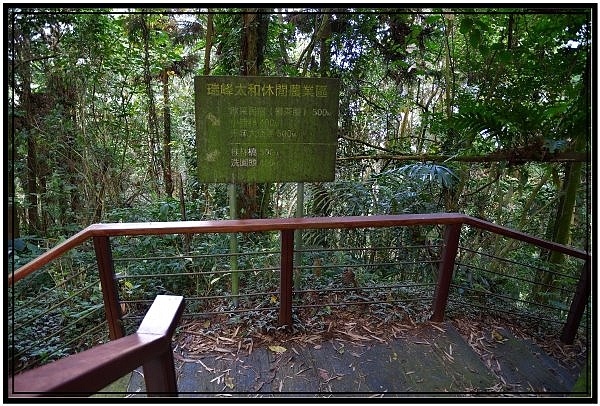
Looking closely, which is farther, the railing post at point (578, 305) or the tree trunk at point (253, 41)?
the tree trunk at point (253, 41)

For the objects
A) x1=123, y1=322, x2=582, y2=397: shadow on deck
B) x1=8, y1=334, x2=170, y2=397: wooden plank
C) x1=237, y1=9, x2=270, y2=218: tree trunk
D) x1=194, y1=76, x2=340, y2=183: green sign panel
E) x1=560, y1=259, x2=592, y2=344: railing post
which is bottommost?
x1=123, y1=322, x2=582, y2=397: shadow on deck

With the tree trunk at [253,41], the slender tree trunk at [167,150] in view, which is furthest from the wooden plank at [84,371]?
the slender tree trunk at [167,150]

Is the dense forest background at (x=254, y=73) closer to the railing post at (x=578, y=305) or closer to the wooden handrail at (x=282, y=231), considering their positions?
the wooden handrail at (x=282, y=231)

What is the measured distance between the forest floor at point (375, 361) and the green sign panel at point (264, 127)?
118 centimetres

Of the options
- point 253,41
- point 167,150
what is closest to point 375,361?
point 253,41

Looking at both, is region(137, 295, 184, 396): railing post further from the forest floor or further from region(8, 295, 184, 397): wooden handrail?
the forest floor

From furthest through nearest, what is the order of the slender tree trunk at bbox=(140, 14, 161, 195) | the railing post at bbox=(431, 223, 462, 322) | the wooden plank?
the slender tree trunk at bbox=(140, 14, 161, 195) → the railing post at bbox=(431, 223, 462, 322) → the wooden plank

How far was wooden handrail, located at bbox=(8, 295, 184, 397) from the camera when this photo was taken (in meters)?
0.72

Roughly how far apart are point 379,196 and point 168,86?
13.4ft

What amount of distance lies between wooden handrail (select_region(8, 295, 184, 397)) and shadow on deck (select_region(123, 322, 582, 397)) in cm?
117

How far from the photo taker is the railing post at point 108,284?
2.24 metres

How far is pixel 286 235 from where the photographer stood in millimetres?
2457

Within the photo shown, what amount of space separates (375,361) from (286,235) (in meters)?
1.02

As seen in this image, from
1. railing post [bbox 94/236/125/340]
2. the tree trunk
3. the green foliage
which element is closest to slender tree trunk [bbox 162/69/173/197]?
the green foliage
